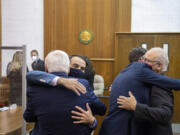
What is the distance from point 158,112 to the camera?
129 cm

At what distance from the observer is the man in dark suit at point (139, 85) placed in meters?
1.39

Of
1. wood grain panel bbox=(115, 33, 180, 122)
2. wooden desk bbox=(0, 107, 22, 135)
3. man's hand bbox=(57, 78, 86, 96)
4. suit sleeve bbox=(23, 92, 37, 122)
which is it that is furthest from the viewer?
wood grain panel bbox=(115, 33, 180, 122)

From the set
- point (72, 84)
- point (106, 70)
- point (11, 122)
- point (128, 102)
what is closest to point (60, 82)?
point (72, 84)

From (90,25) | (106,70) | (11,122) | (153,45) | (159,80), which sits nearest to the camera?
(159,80)

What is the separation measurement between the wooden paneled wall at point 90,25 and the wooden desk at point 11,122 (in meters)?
3.61

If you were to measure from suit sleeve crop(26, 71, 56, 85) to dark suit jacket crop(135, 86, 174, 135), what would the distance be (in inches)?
22.9

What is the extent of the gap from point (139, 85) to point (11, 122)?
1150mm

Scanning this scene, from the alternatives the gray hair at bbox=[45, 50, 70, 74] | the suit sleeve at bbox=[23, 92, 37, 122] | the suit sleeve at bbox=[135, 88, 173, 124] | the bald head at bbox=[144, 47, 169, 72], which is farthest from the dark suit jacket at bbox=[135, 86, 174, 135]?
the suit sleeve at bbox=[23, 92, 37, 122]

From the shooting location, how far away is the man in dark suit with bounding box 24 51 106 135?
4.22 ft

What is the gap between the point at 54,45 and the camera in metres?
5.79

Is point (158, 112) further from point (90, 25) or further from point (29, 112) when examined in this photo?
point (90, 25)

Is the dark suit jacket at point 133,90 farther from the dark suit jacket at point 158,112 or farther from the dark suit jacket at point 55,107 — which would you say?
the dark suit jacket at point 55,107

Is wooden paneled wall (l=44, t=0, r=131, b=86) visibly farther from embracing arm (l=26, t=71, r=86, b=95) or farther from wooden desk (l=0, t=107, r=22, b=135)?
embracing arm (l=26, t=71, r=86, b=95)

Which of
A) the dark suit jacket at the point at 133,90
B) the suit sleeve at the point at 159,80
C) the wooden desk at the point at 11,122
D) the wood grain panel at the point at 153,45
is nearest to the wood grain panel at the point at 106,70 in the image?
the wood grain panel at the point at 153,45
